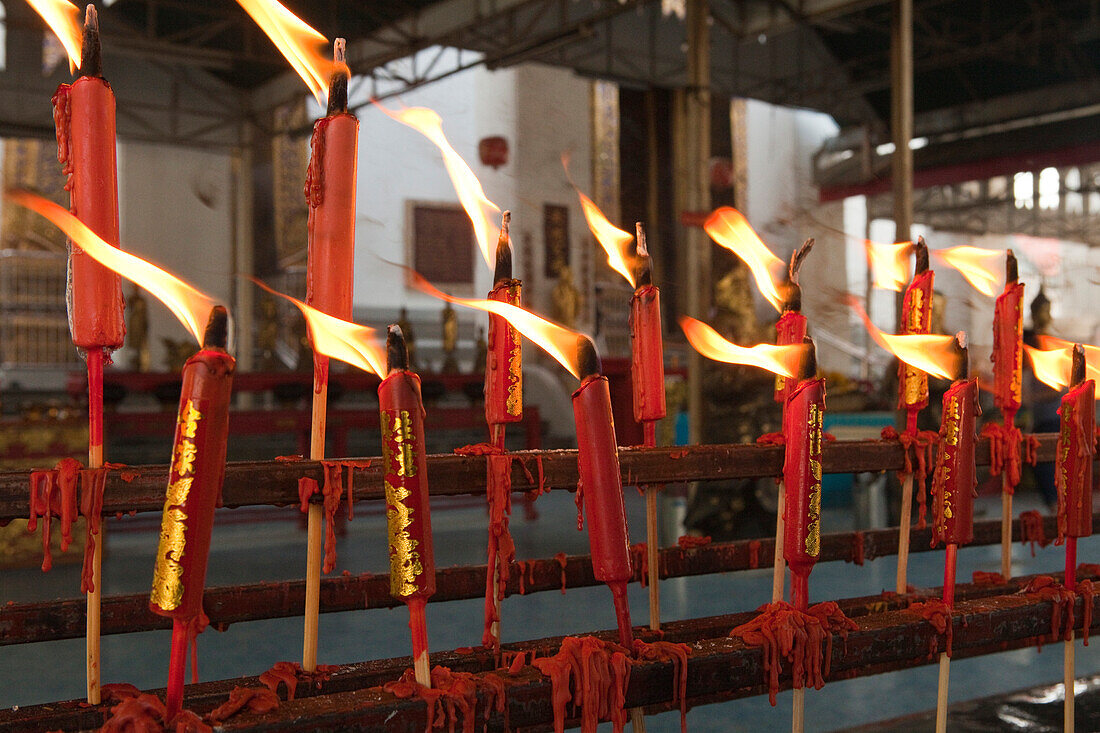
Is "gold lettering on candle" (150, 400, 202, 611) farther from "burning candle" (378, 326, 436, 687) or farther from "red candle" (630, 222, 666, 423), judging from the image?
"red candle" (630, 222, 666, 423)

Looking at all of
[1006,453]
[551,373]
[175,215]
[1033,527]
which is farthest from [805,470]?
[175,215]

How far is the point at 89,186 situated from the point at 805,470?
692 millimetres

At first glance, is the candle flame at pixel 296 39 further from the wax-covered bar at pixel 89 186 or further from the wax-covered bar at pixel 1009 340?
the wax-covered bar at pixel 1009 340

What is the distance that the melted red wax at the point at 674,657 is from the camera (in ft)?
2.72

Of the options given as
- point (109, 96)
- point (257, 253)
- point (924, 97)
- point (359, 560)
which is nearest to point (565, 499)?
point (359, 560)

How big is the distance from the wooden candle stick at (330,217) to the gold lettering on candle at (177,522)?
0.22m

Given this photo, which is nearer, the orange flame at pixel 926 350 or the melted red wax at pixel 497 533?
the melted red wax at pixel 497 533

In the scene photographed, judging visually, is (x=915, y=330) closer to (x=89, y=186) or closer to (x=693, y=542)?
Answer: (x=693, y=542)

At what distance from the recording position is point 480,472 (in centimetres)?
101

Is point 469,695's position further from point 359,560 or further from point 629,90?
point 629,90

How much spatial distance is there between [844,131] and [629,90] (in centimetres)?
220

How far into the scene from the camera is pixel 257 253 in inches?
324

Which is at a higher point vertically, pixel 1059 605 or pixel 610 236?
pixel 610 236

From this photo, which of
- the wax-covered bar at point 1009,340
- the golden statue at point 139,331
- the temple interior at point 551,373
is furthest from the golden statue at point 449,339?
the wax-covered bar at point 1009,340
